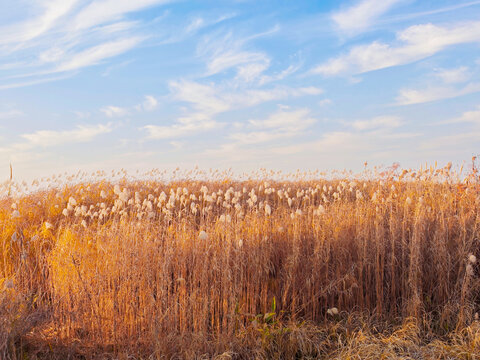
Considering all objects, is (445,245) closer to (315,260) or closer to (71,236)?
(315,260)

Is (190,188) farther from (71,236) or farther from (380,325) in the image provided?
(380,325)

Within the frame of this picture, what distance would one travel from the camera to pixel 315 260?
5.12 meters

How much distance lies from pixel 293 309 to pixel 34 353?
278 centimetres

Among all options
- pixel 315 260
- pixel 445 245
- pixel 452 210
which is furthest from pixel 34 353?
pixel 452 210

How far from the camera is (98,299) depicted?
4875 millimetres

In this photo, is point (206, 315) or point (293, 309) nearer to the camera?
point (206, 315)

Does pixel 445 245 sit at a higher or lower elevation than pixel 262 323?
higher

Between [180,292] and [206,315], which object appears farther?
[180,292]

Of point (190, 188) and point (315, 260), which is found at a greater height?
point (190, 188)

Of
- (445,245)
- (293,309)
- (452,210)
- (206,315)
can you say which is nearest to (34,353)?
(206,315)

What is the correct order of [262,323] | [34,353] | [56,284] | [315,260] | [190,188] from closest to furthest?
[34,353], [262,323], [315,260], [56,284], [190,188]

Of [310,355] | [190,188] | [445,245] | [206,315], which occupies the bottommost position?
[310,355]

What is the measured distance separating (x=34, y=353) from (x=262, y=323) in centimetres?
240

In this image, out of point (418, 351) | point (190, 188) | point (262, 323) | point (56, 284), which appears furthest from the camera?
point (190, 188)
